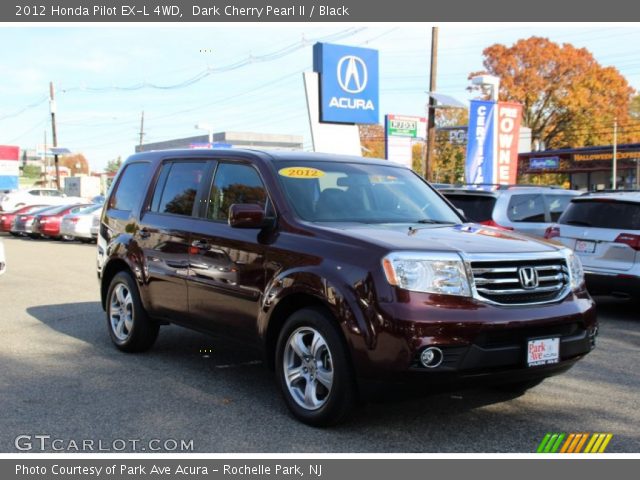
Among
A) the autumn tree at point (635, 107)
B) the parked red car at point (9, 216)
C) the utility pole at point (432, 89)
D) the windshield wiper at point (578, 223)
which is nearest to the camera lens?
the windshield wiper at point (578, 223)

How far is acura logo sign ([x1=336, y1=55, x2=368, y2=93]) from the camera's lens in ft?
77.6

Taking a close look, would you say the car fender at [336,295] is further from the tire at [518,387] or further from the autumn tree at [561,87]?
the autumn tree at [561,87]

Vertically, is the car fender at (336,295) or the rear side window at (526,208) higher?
the rear side window at (526,208)

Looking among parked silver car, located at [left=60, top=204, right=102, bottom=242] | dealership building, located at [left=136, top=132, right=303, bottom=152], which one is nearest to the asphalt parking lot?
parked silver car, located at [left=60, top=204, right=102, bottom=242]

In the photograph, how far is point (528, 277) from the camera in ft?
15.4

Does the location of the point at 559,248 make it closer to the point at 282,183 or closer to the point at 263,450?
the point at 282,183

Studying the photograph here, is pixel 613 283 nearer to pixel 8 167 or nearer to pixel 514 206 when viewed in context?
pixel 514 206

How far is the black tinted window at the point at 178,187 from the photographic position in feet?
20.9

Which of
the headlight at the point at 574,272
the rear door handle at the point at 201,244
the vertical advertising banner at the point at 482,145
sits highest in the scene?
the vertical advertising banner at the point at 482,145

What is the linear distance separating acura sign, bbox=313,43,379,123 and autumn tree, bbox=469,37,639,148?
34.6 metres

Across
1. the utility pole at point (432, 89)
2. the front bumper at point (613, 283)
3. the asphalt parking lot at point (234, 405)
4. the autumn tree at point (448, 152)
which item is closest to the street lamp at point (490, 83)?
the utility pole at point (432, 89)

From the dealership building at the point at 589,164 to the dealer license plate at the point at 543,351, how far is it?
1847 inches

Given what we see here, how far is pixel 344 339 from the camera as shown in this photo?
15.1ft

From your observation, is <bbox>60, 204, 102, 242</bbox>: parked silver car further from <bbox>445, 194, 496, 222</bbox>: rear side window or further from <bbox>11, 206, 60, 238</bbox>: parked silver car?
<bbox>445, 194, 496, 222</bbox>: rear side window
